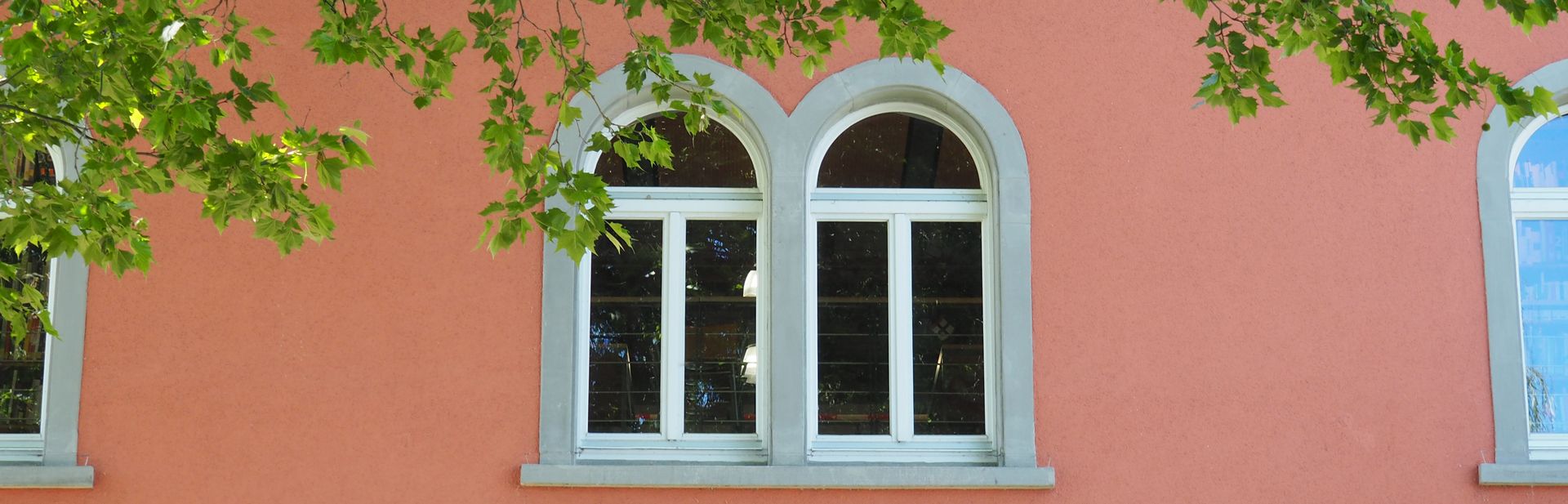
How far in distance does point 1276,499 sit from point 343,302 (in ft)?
13.0

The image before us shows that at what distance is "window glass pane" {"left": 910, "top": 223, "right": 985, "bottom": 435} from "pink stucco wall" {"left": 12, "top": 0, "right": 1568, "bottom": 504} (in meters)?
0.31

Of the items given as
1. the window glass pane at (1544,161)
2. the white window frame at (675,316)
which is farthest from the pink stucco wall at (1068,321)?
the window glass pane at (1544,161)

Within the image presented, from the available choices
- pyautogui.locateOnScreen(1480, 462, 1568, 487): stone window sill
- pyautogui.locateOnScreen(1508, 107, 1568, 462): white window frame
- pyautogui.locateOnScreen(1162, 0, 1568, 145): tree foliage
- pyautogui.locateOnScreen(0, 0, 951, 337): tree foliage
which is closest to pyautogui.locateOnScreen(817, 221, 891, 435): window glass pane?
pyautogui.locateOnScreen(0, 0, 951, 337): tree foliage

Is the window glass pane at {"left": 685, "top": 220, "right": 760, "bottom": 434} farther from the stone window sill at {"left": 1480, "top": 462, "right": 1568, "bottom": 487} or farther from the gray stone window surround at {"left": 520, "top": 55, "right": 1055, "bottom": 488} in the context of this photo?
the stone window sill at {"left": 1480, "top": 462, "right": 1568, "bottom": 487}

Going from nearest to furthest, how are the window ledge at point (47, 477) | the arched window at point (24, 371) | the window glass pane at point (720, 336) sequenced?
the window ledge at point (47, 477) → the arched window at point (24, 371) → the window glass pane at point (720, 336)

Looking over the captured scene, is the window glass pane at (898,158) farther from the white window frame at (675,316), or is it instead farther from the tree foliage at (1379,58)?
the tree foliage at (1379,58)

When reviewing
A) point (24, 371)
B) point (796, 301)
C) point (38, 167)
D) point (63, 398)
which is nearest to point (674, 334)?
point (796, 301)

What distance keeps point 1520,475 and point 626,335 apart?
377 cm

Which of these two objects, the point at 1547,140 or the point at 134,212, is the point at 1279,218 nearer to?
the point at 1547,140

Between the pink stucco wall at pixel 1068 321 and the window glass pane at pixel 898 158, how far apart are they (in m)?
0.35

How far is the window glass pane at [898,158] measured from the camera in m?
6.07

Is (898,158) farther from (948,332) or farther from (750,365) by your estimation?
(750,365)

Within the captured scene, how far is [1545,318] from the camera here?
6.04 m

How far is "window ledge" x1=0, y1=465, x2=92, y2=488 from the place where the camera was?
550cm
